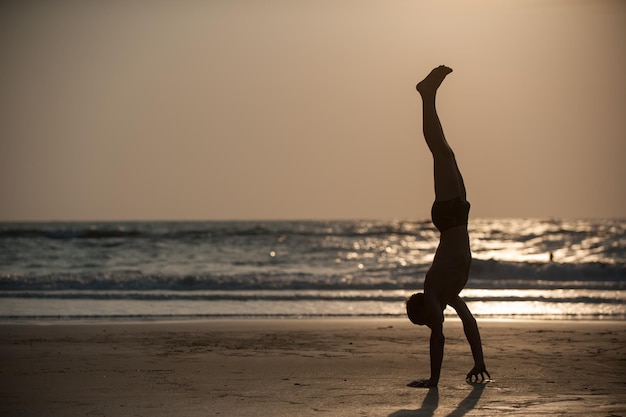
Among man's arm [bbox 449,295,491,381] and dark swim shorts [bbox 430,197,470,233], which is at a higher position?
dark swim shorts [bbox 430,197,470,233]

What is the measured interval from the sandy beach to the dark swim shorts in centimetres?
125

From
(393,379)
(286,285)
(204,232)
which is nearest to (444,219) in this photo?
(393,379)

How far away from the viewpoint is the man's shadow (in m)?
5.72

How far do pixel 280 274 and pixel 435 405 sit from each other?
22.4 meters

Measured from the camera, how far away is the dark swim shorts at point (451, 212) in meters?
6.85

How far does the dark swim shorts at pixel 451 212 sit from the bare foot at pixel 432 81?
0.86m

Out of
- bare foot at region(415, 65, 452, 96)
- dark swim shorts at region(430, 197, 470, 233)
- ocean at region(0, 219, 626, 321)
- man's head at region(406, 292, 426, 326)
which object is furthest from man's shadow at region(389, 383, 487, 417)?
ocean at region(0, 219, 626, 321)

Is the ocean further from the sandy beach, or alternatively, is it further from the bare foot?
the bare foot

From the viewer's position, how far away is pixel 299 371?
764 centimetres

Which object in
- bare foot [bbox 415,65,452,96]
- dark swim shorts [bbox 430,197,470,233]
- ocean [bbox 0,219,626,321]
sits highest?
bare foot [bbox 415,65,452,96]

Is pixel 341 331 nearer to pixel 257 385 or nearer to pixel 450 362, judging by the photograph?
pixel 450 362

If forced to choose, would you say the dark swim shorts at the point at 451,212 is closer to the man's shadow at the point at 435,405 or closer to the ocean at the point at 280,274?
the man's shadow at the point at 435,405

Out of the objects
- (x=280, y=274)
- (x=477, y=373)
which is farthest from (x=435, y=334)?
(x=280, y=274)

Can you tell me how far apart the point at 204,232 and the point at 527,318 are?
45.3 m
